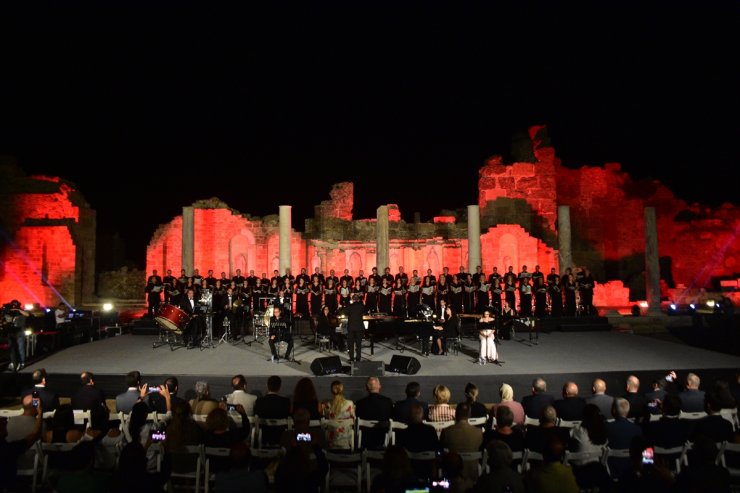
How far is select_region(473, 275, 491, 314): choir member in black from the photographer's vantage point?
16109 mm

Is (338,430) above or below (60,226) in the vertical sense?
below

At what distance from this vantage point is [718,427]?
5.59 m

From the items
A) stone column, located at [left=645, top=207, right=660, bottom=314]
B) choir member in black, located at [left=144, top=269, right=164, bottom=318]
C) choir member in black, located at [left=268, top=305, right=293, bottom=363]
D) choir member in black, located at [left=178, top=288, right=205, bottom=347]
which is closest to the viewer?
choir member in black, located at [left=268, top=305, right=293, bottom=363]

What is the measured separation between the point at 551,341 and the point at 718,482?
1008 cm

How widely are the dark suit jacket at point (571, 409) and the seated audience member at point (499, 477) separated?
2.33 metres

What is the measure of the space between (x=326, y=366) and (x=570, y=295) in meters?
10.2

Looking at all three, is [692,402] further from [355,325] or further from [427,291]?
[427,291]

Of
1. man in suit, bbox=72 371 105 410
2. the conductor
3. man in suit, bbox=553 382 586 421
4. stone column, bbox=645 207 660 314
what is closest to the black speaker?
the conductor

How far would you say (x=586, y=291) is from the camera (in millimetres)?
16969

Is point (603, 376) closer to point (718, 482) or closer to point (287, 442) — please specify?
point (718, 482)

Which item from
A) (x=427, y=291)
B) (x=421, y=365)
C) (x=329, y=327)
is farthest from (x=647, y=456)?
(x=427, y=291)

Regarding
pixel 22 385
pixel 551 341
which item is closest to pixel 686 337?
pixel 551 341

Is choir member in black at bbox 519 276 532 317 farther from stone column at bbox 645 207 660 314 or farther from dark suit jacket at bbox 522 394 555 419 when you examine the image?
dark suit jacket at bbox 522 394 555 419

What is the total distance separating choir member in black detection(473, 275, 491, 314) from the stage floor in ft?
7.38
